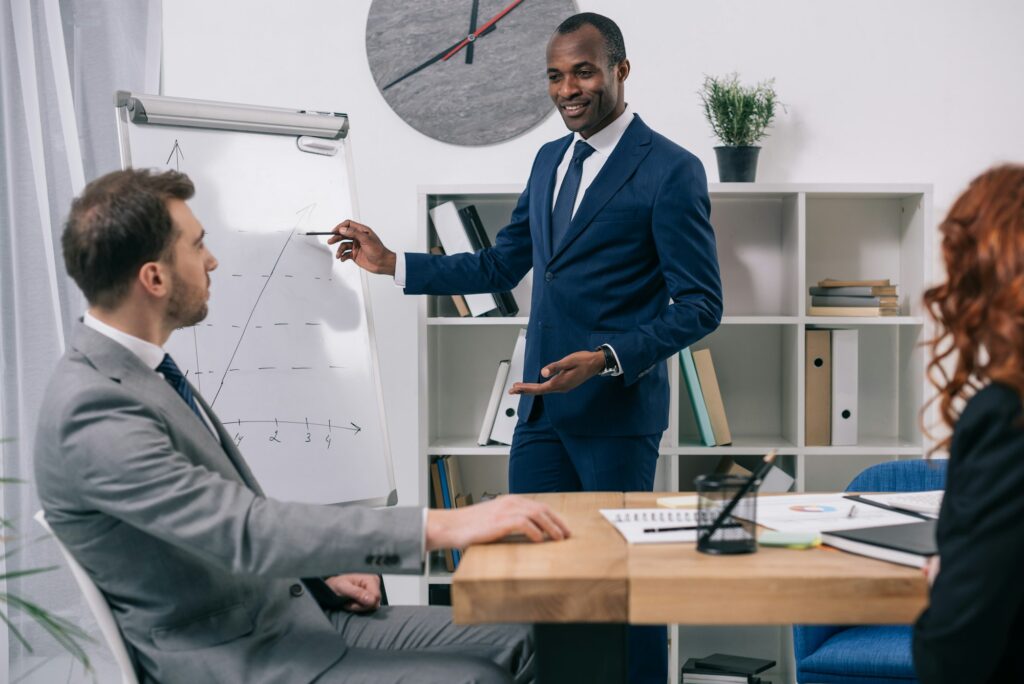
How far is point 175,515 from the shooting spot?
128 centimetres

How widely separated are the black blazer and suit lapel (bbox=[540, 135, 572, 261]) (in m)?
1.37

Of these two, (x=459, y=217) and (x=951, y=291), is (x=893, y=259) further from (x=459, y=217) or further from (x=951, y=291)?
(x=951, y=291)

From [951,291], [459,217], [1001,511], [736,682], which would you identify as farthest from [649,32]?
[1001,511]

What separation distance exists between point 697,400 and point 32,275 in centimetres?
192

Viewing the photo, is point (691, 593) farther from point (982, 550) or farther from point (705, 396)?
point (705, 396)

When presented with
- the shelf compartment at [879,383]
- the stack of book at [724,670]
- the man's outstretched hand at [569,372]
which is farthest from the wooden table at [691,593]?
the shelf compartment at [879,383]

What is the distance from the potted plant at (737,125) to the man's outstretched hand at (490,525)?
185cm

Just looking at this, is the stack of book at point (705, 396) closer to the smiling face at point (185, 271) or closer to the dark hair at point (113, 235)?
the smiling face at point (185, 271)

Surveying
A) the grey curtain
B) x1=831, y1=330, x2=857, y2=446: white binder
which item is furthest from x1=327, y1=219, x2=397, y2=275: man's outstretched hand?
x1=831, y1=330, x2=857, y2=446: white binder

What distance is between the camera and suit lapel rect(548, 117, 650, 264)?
2.25 metres

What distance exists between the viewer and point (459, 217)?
2.99 meters

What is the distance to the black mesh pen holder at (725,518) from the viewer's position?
129 centimetres

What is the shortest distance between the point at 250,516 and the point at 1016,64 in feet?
9.37

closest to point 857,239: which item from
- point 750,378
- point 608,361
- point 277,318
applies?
point 750,378
